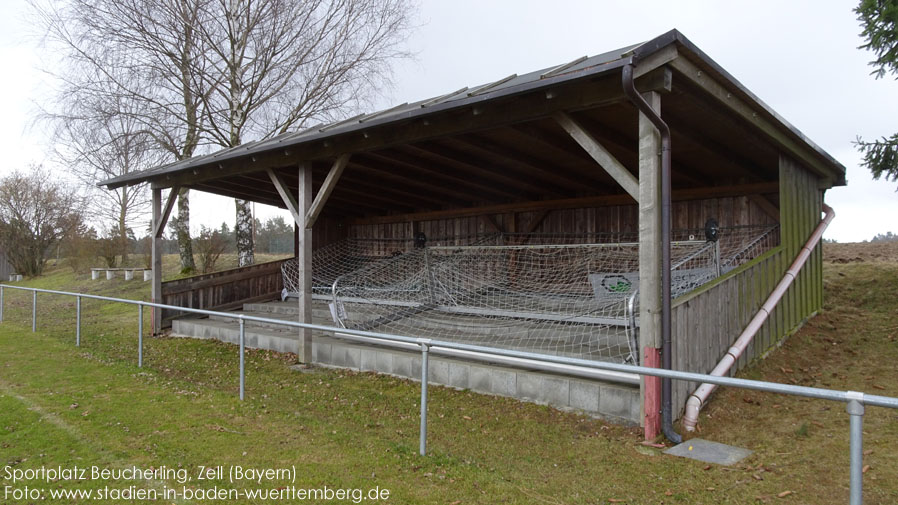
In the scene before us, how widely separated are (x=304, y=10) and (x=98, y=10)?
459 centimetres

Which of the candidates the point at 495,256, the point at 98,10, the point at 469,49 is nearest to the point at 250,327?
the point at 495,256

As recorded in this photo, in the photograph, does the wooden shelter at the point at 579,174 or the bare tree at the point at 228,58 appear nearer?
→ the wooden shelter at the point at 579,174

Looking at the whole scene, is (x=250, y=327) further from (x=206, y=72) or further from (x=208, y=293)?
(x=206, y=72)

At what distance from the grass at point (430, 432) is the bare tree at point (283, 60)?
→ 8170mm

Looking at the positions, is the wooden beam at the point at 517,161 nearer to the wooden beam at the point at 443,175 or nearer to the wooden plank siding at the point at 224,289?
the wooden beam at the point at 443,175

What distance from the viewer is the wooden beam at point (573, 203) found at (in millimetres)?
6988

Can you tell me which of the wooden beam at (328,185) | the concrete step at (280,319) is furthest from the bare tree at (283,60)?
the wooden beam at (328,185)

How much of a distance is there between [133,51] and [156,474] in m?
12.0

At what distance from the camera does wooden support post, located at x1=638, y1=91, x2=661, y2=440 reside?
363cm

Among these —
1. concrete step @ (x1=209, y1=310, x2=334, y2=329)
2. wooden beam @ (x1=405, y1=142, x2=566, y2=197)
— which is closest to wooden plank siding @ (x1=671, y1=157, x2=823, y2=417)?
wooden beam @ (x1=405, y1=142, x2=566, y2=197)

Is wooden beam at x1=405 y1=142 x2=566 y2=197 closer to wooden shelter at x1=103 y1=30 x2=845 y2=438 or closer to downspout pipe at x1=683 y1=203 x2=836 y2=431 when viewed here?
wooden shelter at x1=103 y1=30 x2=845 y2=438

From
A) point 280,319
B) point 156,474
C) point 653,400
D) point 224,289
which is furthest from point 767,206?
point 224,289

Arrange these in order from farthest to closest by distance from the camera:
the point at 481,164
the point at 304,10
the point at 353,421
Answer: the point at 304,10 < the point at 481,164 < the point at 353,421

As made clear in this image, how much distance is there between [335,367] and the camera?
6043 millimetres
